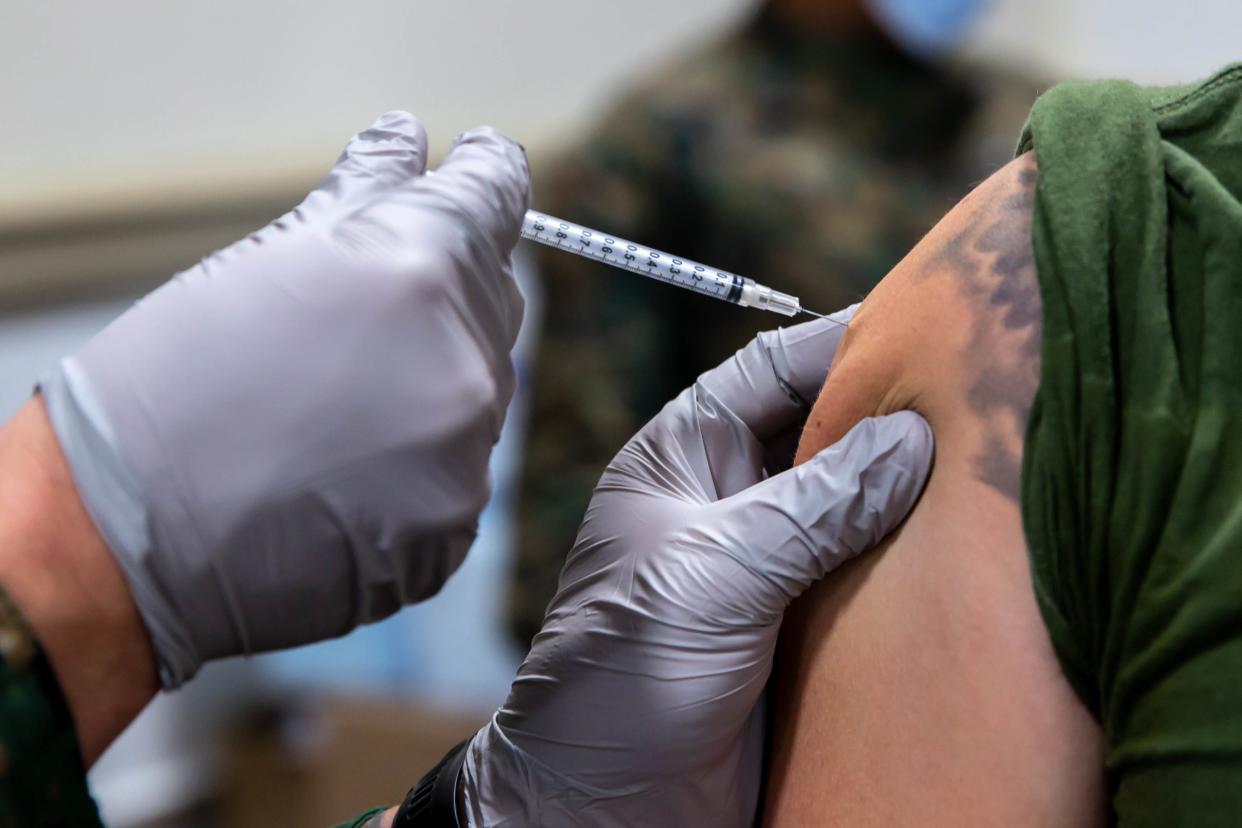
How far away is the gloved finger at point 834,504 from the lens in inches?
31.4

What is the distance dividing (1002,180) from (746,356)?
0.25 meters

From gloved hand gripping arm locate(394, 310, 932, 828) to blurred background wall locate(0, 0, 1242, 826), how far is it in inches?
45.4

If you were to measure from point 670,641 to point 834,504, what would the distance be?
0.49 ft

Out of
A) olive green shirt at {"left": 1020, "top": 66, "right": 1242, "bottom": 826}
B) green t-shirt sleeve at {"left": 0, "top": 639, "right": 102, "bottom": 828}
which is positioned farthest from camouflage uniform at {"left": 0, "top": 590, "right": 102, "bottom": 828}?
olive green shirt at {"left": 1020, "top": 66, "right": 1242, "bottom": 826}

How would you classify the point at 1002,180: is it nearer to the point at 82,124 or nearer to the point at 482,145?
the point at 482,145

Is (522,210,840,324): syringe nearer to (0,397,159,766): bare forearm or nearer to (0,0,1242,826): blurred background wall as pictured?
(0,397,159,766): bare forearm

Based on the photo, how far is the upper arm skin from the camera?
0.71 metres

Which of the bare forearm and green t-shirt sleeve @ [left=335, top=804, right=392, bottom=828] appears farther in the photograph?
green t-shirt sleeve @ [left=335, top=804, right=392, bottom=828]

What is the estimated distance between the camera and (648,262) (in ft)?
3.41

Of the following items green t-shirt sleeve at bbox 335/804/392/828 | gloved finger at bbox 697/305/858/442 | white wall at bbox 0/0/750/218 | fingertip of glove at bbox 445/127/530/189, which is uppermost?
white wall at bbox 0/0/750/218

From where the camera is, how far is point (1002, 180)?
83 cm

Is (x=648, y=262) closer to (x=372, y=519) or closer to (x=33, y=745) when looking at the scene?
(x=372, y=519)

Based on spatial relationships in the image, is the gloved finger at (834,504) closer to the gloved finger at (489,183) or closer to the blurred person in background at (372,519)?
the blurred person in background at (372,519)

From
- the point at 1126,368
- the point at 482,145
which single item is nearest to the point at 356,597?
the point at 482,145
